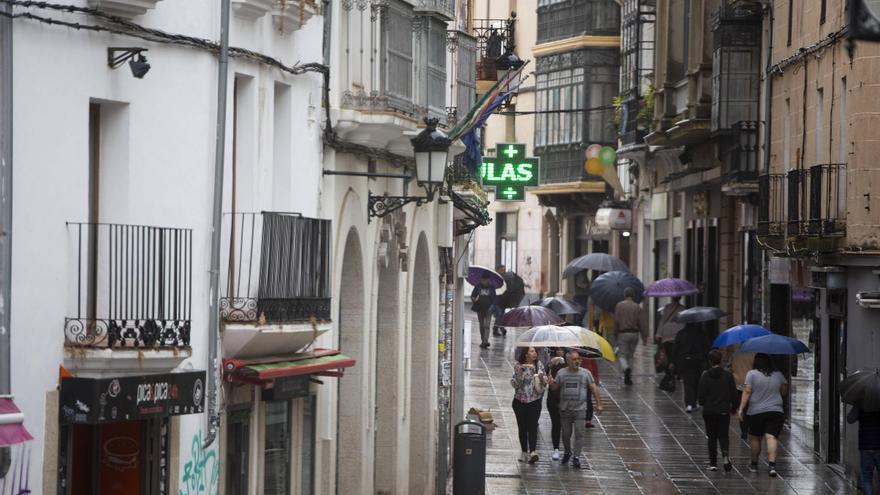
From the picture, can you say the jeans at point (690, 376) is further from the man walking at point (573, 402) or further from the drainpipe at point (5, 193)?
the drainpipe at point (5, 193)

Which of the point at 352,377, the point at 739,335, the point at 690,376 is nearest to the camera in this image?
the point at 352,377

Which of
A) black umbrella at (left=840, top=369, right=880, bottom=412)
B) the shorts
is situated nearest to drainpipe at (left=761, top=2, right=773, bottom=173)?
the shorts

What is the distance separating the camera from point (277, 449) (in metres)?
16.4

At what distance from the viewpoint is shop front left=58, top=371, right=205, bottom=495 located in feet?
40.1

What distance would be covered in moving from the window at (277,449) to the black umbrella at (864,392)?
737 cm

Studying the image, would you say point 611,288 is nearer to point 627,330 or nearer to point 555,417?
point 627,330

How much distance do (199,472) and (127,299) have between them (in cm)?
184

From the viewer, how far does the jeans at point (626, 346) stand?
3597 cm

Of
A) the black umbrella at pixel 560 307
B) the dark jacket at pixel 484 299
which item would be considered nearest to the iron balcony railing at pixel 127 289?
the black umbrella at pixel 560 307

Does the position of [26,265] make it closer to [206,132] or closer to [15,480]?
[15,480]

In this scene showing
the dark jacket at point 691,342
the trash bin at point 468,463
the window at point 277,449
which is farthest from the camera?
the dark jacket at point 691,342

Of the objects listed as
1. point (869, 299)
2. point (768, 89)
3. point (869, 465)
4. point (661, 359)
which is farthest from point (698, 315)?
point (869, 465)

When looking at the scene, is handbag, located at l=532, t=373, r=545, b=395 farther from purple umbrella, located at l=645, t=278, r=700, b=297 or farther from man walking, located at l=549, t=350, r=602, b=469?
purple umbrella, located at l=645, t=278, r=700, b=297

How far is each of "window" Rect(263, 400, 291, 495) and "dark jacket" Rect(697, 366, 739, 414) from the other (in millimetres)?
9891
